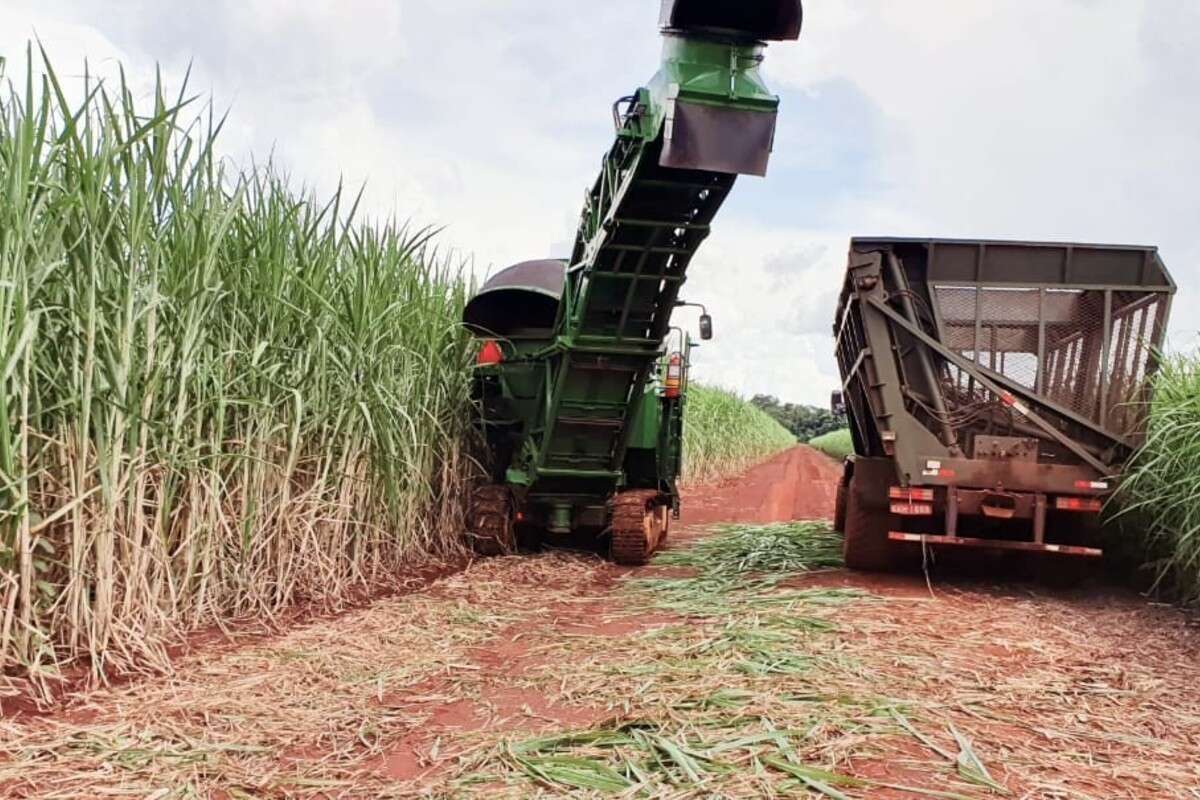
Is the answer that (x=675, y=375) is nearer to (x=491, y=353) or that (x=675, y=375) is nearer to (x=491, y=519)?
(x=491, y=353)

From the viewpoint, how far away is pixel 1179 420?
6.16 meters

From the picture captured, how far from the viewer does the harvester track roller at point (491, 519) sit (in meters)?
8.13

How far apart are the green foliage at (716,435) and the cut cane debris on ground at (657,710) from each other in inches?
507

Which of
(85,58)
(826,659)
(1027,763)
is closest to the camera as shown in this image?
(1027,763)

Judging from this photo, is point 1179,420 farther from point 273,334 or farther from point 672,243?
point 273,334

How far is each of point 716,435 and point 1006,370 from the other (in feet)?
52.7

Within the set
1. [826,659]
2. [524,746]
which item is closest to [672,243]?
[826,659]

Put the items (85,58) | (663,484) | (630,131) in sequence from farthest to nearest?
(663,484) < (630,131) < (85,58)

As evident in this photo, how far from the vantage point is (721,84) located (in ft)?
19.3

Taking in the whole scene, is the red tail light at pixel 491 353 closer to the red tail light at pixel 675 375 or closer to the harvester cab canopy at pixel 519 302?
the harvester cab canopy at pixel 519 302

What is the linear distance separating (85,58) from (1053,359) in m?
6.57

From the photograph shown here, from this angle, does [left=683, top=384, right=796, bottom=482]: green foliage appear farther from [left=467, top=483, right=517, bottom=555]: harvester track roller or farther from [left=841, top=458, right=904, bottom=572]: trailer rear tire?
[left=841, top=458, right=904, bottom=572]: trailer rear tire

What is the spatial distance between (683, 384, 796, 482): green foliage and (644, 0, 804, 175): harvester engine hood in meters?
12.3

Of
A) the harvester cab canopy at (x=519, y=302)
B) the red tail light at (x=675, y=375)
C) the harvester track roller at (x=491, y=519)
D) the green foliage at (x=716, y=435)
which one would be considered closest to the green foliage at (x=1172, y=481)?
the red tail light at (x=675, y=375)
